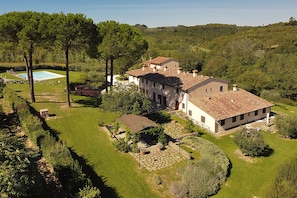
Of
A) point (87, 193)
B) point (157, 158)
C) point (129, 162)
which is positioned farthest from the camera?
point (157, 158)

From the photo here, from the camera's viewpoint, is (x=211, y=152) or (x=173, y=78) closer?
(x=211, y=152)

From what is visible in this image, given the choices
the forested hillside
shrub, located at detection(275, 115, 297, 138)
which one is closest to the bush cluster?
shrub, located at detection(275, 115, 297, 138)

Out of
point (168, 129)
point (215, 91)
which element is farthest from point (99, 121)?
point (215, 91)

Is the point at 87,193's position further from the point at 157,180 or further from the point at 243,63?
the point at 243,63

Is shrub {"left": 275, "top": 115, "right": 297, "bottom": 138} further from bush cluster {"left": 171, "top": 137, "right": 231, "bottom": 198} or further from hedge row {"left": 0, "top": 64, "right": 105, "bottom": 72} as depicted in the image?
hedge row {"left": 0, "top": 64, "right": 105, "bottom": 72}

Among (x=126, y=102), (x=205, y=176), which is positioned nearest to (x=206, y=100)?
(x=126, y=102)

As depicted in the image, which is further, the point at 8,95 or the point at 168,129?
the point at 8,95

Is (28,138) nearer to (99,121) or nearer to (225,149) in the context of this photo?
(99,121)
